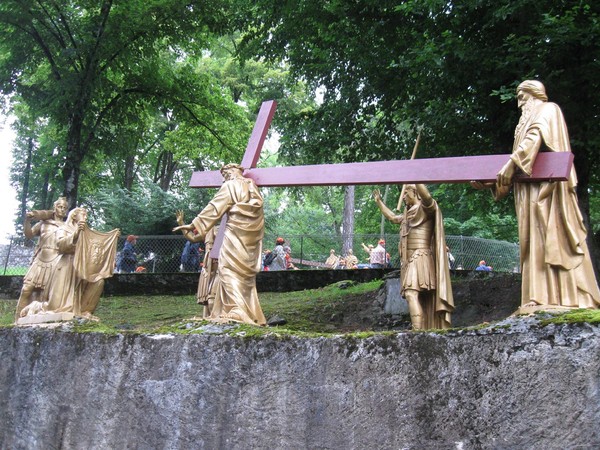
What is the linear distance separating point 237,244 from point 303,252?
46.2 feet

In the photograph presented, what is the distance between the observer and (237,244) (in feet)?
23.2

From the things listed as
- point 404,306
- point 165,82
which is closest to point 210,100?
point 165,82

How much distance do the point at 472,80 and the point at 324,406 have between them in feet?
25.1

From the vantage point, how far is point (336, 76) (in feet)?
47.3

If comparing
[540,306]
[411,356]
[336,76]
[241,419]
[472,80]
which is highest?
[336,76]

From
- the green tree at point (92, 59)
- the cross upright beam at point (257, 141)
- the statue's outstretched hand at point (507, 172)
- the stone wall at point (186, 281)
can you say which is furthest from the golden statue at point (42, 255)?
the stone wall at point (186, 281)

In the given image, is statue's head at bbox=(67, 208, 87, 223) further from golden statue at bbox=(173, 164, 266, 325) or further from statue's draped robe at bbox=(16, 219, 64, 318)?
golden statue at bbox=(173, 164, 266, 325)

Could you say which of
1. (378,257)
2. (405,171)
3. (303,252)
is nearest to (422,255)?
(405,171)

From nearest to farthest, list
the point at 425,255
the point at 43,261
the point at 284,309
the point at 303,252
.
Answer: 1. the point at 425,255
2. the point at 43,261
3. the point at 284,309
4. the point at 303,252

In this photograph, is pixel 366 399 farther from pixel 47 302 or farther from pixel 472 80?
pixel 472 80

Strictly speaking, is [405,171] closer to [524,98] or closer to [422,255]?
[524,98]

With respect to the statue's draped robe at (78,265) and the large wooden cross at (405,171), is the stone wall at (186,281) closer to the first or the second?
the statue's draped robe at (78,265)

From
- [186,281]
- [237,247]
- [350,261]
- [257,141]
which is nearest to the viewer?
[237,247]

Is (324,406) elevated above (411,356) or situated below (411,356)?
below
